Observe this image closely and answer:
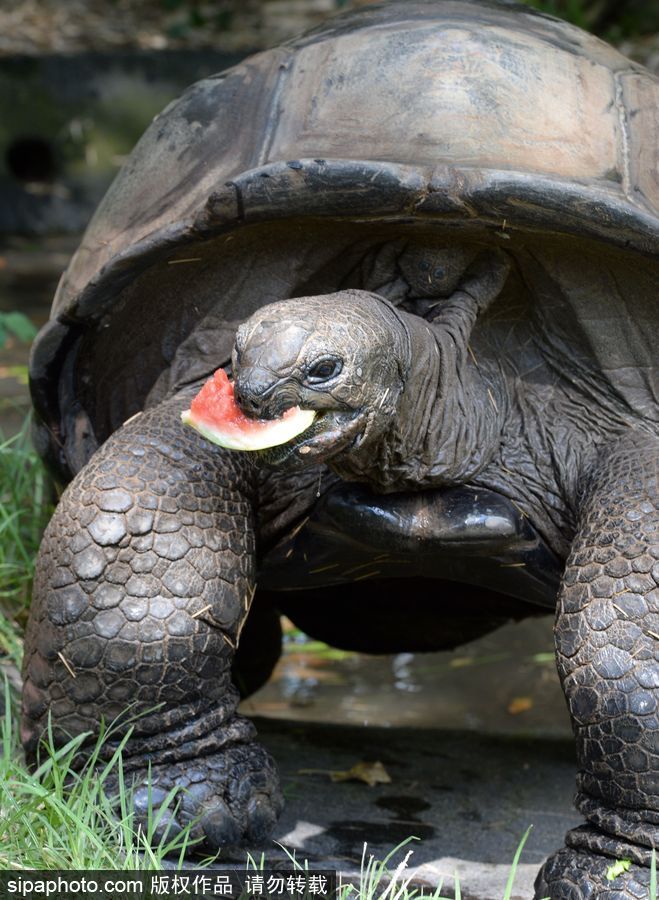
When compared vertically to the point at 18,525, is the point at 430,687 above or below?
below

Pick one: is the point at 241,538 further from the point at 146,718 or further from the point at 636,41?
the point at 636,41

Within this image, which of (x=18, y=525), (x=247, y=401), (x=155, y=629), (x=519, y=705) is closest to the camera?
(x=247, y=401)

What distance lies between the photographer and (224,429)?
8.30ft

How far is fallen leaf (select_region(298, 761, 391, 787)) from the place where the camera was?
12.7 ft

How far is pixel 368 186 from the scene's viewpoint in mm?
3141

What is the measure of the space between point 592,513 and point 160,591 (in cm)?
103

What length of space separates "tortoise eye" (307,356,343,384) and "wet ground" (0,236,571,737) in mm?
2422

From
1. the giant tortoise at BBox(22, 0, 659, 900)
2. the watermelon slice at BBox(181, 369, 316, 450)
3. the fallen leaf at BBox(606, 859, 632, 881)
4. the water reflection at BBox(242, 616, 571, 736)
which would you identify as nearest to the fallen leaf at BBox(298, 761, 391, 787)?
the giant tortoise at BBox(22, 0, 659, 900)

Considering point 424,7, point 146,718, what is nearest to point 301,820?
point 146,718

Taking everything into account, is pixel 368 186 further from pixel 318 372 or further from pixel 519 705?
pixel 519 705

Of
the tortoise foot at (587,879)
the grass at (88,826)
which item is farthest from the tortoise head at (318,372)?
the tortoise foot at (587,879)

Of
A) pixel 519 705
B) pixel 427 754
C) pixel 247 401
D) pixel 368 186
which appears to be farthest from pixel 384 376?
pixel 519 705

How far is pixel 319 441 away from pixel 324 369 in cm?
14

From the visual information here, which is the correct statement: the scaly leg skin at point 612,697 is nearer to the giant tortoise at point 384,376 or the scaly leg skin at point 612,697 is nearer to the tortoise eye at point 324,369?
the giant tortoise at point 384,376
